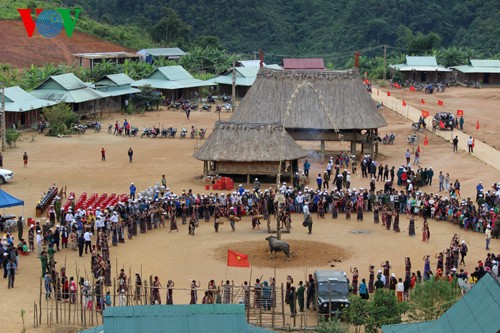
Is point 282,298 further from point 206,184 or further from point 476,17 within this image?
point 476,17

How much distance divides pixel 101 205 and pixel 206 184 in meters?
7.62

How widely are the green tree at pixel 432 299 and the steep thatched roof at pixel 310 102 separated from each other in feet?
83.7

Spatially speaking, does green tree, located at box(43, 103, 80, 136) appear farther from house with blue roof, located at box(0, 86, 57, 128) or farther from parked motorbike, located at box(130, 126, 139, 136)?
parked motorbike, located at box(130, 126, 139, 136)

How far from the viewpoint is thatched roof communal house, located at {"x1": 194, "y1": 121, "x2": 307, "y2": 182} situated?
46594 millimetres

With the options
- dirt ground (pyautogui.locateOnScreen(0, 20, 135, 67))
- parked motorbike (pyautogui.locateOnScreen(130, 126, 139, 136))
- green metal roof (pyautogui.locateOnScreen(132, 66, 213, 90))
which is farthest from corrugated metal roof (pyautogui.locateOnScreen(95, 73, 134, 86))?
dirt ground (pyautogui.locateOnScreen(0, 20, 135, 67))

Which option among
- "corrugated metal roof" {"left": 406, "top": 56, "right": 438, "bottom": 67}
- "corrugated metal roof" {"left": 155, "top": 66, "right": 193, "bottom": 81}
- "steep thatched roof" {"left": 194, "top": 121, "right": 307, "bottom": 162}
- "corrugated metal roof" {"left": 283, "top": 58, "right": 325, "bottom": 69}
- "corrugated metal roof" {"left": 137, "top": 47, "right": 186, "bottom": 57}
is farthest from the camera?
"corrugated metal roof" {"left": 137, "top": 47, "right": 186, "bottom": 57}

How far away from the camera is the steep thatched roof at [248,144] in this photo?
4659 cm

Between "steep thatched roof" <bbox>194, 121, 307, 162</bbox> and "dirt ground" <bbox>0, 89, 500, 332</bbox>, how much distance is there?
1932mm

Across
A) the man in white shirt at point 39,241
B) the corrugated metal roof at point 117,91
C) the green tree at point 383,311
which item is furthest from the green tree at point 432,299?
the corrugated metal roof at point 117,91

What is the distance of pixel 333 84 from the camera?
55.2m

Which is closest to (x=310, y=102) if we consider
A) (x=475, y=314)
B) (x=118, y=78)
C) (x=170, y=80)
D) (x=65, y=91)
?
(x=65, y=91)

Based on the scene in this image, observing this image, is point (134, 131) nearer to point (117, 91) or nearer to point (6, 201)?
point (117, 91)

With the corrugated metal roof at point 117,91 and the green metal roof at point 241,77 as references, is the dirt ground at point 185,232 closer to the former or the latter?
the corrugated metal roof at point 117,91

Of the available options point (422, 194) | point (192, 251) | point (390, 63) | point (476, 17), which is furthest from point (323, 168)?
point (476, 17)
